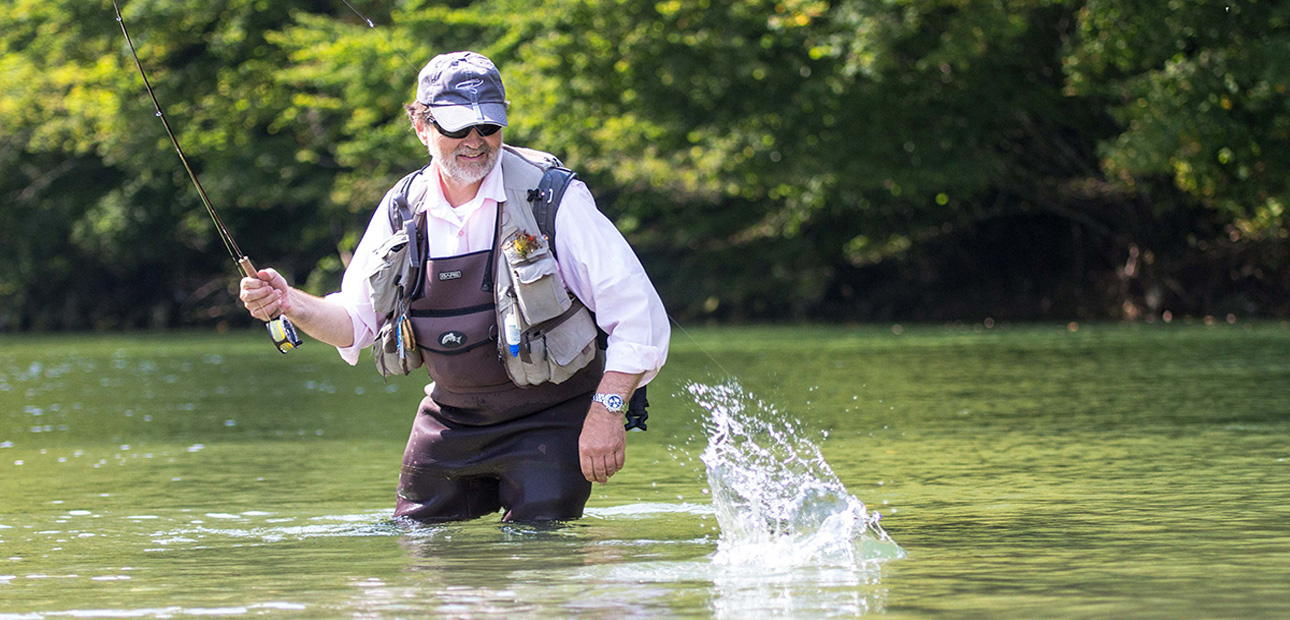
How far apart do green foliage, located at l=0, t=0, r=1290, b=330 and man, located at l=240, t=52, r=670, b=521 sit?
1553 centimetres

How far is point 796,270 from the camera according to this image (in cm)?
3209

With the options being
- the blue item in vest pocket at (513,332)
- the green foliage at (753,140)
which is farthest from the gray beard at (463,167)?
the green foliage at (753,140)

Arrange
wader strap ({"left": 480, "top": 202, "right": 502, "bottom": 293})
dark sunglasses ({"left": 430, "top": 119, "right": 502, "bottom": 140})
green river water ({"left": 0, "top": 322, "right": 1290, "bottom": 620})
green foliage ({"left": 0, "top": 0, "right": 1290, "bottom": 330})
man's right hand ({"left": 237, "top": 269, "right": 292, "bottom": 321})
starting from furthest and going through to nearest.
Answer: green foliage ({"left": 0, "top": 0, "right": 1290, "bottom": 330})
wader strap ({"left": 480, "top": 202, "right": 502, "bottom": 293})
dark sunglasses ({"left": 430, "top": 119, "right": 502, "bottom": 140})
man's right hand ({"left": 237, "top": 269, "right": 292, "bottom": 321})
green river water ({"left": 0, "top": 322, "right": 1290, "bottom": 620})

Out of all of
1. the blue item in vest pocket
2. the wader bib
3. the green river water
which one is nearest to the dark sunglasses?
the wader bib

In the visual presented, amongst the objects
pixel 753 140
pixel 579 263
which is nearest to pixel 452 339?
pixel 579 263

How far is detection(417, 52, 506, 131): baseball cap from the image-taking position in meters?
5.13

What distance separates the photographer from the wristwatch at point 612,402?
16.7 ft

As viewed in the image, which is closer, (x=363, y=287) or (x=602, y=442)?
(x=602, y=442)

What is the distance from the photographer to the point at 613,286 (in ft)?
16.7

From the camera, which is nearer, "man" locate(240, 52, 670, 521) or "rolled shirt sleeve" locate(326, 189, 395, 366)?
"man" locate(240, 52, 670, 521)

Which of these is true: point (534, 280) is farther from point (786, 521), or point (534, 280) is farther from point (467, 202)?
point (786, 521)

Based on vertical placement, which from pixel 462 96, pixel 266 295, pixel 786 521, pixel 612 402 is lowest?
pixel 786 521

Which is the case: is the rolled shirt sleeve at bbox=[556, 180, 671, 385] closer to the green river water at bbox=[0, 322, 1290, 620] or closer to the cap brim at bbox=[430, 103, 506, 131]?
the cap brim at bbox=[430, 103, 506, 131]

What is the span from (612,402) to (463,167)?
799 mm
